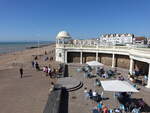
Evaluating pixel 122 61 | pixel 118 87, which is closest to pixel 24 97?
pixel 118 87

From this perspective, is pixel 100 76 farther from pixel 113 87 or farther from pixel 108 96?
pixel 113 87

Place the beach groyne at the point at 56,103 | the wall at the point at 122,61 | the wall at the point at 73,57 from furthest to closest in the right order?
the wall at the point at 73,57, the wall at the point at 122,61, the beach groyne at the point at 56,103

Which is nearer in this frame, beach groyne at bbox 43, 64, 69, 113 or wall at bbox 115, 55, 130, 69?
beach groyne at bbox 43, 64, 69, 113

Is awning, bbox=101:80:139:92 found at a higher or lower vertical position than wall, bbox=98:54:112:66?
lower

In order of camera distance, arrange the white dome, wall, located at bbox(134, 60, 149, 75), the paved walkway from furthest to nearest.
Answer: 1. the white dome
2. wall, located at bbox(134, 60, 149, 75)
3. the paved walkway

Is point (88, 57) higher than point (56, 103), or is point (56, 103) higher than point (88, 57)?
point (88, 57)

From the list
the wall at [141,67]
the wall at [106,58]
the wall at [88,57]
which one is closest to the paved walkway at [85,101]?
the wall at [141,67]

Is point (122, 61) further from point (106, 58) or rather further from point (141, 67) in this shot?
point (141, 67)

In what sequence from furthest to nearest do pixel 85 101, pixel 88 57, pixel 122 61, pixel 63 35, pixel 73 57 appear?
pixel 63 35
pixel 73 57
pixel 88 57
pixel 122 61
pixel 85 101

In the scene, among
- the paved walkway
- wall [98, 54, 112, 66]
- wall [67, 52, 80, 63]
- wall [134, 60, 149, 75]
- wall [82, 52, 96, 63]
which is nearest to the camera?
the paved walkway

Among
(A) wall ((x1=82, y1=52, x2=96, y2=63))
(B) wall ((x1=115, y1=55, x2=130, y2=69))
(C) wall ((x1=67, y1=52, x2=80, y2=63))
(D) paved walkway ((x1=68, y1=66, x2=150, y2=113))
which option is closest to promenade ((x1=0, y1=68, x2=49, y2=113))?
(D) paved walkway ((x1=68, y1=66, x2=150, y2=113))

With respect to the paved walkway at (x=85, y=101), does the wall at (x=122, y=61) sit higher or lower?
higher

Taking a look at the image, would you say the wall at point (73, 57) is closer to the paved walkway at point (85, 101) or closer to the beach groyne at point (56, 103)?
the paved walkway at point (85, 101)

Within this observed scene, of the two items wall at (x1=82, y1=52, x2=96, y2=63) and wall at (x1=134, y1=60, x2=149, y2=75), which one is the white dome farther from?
wall at (x1=134, y1=60, x2=149, y2=75)
